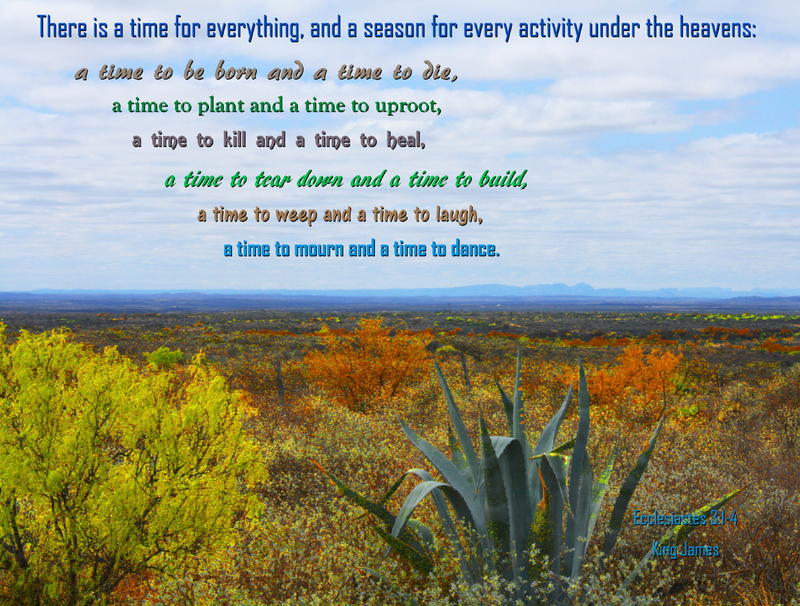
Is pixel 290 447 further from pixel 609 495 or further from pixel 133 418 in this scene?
pixel 609 495

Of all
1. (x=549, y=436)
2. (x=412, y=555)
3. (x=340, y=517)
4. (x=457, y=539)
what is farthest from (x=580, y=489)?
(x=340, y=517)

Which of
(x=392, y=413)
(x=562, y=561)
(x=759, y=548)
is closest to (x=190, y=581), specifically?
(x=562, y=561)

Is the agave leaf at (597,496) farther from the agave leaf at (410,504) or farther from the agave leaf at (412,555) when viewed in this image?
the agave leaf at (410,504)

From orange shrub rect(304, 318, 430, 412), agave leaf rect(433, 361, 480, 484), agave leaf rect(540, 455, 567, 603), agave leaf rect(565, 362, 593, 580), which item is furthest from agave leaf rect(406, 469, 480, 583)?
orange shrub rect(304, 318, 430, 412)

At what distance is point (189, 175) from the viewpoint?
1030 centimetres

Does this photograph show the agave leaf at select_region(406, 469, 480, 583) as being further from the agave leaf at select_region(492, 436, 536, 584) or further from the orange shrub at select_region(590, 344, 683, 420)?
the orange shrub at select_region(590, 344, 683, 420)

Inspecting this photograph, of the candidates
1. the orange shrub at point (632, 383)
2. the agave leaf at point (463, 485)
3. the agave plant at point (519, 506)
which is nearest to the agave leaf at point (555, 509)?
the agave plant at point (519, 506)

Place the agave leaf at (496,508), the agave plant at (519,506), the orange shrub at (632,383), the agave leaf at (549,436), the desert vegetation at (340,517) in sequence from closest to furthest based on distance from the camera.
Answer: the agave leaf at (496,508)
the agave plant at (519,506)
the desert vegetation at (340,517)
the agave leaf at (549,436)
the orange shrub at (632,383)

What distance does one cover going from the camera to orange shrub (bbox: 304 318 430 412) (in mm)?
17188

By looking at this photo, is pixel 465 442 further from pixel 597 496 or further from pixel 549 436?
pixel 597 496

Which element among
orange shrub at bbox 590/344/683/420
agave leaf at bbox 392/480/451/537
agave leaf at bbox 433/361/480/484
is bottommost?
orange shrub at bbox 590/344/683/420

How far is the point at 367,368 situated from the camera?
1723 centimetres

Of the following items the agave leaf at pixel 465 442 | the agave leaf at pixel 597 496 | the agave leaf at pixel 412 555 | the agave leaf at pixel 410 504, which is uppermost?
the agave leaf at pixel 465 442

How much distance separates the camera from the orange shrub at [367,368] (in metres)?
17.2
